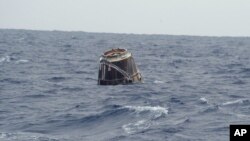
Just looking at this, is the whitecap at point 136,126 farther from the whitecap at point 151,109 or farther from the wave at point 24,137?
the wave at point 24,137

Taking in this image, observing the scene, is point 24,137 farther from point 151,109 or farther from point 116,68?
point 116,68

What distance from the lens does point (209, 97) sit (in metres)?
35.0

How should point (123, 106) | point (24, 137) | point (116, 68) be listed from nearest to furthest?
1. point (24, 137)
2. point (123, 106)
3. point (116, 68)

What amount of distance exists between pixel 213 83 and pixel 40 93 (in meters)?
16.8

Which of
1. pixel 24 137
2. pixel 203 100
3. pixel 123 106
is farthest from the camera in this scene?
pixel 203 100

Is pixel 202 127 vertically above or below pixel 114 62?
below

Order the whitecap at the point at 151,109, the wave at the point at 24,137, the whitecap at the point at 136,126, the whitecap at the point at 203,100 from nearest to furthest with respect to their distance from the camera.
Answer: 1. the wave at the point at 24,137
2. the whitecap at the point at 136,126
3. the whitecap at the point at 151,109
4. the whitecap at the point at 203,100

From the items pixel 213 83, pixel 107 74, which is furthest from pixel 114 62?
pixel 213 83

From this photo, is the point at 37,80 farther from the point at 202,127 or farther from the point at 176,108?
the point at 202,127

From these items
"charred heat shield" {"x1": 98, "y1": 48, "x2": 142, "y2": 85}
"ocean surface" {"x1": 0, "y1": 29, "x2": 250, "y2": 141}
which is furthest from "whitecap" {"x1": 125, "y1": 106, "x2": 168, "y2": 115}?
"charred heat shield" {"x1": 98, "y1": 48, "x2": 142, "y2": 85}

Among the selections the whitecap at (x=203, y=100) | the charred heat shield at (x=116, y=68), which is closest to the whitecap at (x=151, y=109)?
the whitecap at (x=203, y=100)

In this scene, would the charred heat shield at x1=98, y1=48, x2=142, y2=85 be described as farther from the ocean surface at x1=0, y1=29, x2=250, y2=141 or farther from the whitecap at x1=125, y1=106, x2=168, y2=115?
the whitecap at x1=125, y1=106, x2=168, y2=115

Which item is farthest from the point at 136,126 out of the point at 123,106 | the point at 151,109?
the point at 123,106

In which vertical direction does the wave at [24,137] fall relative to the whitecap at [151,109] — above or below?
below
